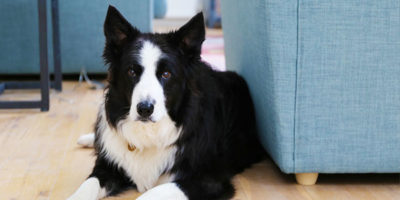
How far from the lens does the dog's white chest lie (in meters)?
1.89

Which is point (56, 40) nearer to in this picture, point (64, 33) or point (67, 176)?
point (64, 33)

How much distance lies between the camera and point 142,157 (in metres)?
1.92

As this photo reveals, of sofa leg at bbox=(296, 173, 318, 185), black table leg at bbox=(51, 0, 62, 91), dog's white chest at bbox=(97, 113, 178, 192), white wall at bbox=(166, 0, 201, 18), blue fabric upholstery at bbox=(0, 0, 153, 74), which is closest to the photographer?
dog's white chest at bbox=(97, 113, 178, 192)

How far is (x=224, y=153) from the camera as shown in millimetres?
2104

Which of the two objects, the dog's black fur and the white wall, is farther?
the white wall

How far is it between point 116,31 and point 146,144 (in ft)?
1.52

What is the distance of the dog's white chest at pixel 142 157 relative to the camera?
6.20 feet

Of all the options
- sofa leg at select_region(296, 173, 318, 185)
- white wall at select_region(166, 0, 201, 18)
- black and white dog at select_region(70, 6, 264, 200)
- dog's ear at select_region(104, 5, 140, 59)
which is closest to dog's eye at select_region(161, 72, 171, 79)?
black and white dog at select_region(70, 6, 264, 200)

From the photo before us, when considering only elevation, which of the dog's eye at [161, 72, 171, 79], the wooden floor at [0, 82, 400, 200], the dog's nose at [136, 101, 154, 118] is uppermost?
the dog's eye at [161, 72, 171, 79]

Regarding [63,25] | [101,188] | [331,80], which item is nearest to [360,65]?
[331,80]

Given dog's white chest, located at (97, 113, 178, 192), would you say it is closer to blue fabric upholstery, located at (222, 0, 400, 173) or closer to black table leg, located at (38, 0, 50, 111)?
blue fabric upholstery, located at (222, 0, 400, 173)

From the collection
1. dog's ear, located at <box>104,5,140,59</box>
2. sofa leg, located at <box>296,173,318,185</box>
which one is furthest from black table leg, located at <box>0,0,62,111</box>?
sofa leg, located at <box>296,173,318,185</box>

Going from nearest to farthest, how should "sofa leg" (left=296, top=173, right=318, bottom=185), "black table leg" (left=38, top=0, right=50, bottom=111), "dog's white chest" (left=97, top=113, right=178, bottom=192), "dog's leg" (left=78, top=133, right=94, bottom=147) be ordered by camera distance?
1. "dog's white chest" (left=97, top=113, right=178, bottom=192)
2. "sofa leg" (left=296, top=173, right=318, bottom=185)
3. "dog's leg" (left=78, top=133, right=94, bottom=147)
4. "black table leg" (left=38, top=0, right=50, bottom=111)

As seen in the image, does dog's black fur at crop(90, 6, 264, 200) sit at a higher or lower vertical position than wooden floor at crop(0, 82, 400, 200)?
higher
